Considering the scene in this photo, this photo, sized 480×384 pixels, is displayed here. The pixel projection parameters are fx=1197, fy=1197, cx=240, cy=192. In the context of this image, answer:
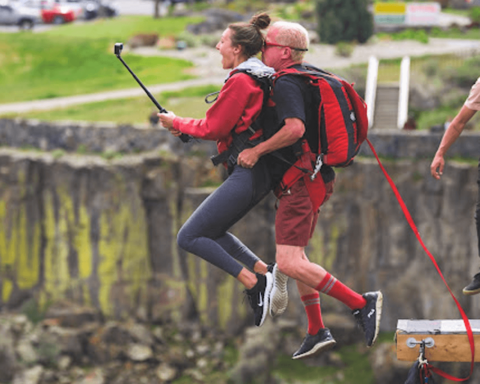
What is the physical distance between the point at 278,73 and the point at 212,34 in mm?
49859

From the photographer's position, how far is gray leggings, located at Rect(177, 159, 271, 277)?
1162cm

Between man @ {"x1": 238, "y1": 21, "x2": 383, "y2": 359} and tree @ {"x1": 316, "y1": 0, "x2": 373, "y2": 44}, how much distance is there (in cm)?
4458

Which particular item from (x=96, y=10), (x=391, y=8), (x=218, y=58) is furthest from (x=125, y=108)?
(x=96, y=10)

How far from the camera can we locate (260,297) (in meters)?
11.9

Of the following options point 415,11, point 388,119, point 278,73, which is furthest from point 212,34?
point 278,73

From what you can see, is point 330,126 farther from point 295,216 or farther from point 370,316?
point 370,316

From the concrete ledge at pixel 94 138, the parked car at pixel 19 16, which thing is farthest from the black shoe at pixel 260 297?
the parked car at pixel 19 16

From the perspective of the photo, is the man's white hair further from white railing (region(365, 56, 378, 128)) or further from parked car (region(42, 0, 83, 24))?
parked car (region(42, 0, 83, 24))

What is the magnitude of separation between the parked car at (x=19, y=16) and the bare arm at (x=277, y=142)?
58810 millimetres

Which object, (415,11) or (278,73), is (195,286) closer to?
(415,11)

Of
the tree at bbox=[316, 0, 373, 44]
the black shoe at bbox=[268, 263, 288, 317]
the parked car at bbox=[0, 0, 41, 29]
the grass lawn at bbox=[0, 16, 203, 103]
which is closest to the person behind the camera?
the black shoe at bbox=[268, 263, 288, 317]

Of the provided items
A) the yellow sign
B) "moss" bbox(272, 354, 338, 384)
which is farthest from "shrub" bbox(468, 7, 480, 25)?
"moss" bbox(272, 354, 338, 384)

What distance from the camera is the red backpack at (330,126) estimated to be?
38.0 feet

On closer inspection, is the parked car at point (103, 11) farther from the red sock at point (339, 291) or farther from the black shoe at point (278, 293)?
the red sock at point (339, 291)
